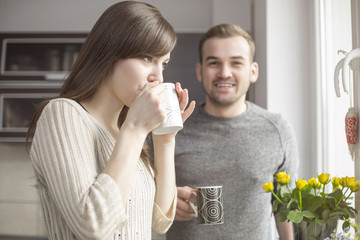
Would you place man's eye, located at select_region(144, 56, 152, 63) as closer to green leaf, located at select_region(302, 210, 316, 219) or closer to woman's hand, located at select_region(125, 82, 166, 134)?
woman's hand, located at select_region(125, 82, 166, 134)

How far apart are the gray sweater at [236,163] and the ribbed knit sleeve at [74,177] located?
2.50ft

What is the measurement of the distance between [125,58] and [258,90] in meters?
1.46

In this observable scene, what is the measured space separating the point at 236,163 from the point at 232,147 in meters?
0.07

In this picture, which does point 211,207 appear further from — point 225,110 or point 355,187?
point 225,110

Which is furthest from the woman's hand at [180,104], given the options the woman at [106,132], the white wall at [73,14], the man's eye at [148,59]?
the white wall at [73,14]

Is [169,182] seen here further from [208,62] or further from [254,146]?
[208,62]

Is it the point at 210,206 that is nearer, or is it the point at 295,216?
the point at 295,216

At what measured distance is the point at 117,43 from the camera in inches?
32.1

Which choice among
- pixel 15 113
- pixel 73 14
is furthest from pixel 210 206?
pixel 73 14

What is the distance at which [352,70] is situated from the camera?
3.04 feet

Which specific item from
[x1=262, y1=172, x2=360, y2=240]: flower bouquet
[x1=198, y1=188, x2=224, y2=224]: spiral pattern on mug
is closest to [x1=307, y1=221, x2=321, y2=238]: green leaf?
[x1=262, y1=172, x2=360, y2=240]: flower bouquet

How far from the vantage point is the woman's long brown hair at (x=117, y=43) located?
0.81 m

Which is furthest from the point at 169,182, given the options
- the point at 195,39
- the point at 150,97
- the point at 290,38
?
the point at 195,39

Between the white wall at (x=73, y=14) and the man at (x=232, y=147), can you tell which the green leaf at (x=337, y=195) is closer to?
the man at (x=232, y=147)
